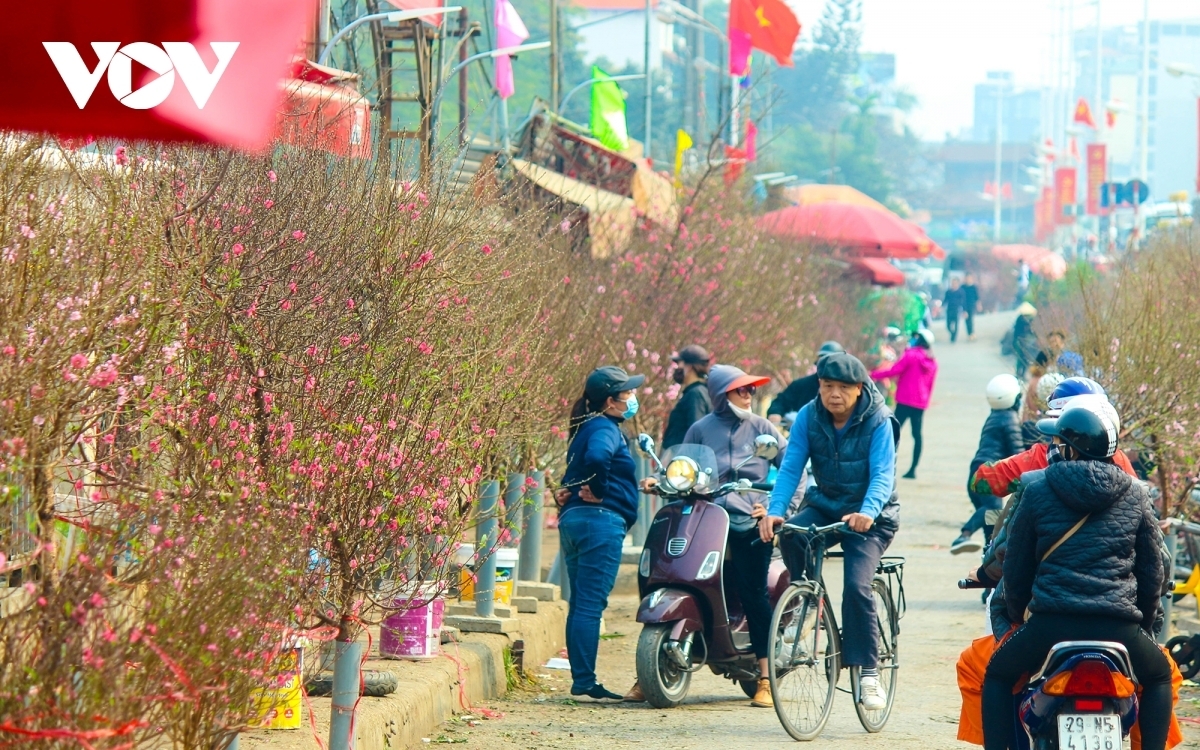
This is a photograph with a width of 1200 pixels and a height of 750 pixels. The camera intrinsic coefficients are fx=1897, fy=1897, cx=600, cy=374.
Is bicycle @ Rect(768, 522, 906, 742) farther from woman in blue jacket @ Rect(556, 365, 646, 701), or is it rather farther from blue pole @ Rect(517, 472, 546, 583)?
blue pole @ Rect(517, 472, 546, 583)

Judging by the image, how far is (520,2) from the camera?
68500 millimetres

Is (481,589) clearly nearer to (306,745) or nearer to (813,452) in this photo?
(813,452)

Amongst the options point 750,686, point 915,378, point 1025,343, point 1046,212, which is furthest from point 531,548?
point 1046,212

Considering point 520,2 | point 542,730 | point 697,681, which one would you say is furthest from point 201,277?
point 520,2

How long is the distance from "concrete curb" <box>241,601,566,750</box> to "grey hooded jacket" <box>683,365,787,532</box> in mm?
1539

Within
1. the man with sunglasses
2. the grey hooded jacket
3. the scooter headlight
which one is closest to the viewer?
the scooter headlight

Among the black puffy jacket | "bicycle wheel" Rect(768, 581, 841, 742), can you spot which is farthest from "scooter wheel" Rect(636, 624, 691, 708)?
the black puffy jacket

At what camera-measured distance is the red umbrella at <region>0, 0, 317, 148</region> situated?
4.23 meters

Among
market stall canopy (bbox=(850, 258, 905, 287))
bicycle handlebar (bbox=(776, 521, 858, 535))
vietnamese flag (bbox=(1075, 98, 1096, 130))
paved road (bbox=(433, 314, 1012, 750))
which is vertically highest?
vietnamese flag (bbox=(1075, 98, 1096, 130))

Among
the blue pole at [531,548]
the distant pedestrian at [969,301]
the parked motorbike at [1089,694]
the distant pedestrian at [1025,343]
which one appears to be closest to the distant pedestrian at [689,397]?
the blue pole at [531,548]

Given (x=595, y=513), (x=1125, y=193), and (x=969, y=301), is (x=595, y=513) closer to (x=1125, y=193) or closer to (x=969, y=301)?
(x=969, y=301)

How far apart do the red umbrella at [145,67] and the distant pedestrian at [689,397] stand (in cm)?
840

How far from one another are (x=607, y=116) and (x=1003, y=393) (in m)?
13.8

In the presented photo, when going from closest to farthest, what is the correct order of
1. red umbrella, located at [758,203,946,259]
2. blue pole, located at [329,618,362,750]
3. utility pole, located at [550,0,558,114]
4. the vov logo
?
the vov logo → blue pole, located at [329,618,362,750] → utility pole, located at [550,0,558,114] → red umbrella, located at [758,203,946,259]
